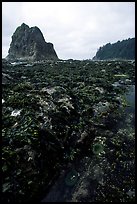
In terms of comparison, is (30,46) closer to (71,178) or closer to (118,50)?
(71,178)

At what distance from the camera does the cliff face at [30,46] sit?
260ft

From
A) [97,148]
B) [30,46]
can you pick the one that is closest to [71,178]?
[97,148]

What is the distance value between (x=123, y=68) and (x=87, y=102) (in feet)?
66.8

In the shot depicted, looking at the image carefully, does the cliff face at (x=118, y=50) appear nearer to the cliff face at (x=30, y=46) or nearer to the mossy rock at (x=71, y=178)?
the cliff face at (x=30, y=46)

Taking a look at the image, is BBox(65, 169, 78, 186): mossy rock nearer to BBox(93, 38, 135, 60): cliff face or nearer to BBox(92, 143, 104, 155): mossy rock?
BBox(92, 143, 104, 155): mossy rock

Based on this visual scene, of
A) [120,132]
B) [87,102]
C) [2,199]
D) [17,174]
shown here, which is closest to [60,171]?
[17,174]

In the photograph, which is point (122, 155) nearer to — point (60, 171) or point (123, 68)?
point (60, 171)

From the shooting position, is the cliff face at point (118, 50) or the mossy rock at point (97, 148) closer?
the mossy rock at point (97, 148)

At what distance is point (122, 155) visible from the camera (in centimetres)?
1567

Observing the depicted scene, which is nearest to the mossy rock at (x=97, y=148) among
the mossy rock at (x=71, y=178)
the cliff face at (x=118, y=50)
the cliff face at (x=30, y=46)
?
the mossy rock at (x=71, y=178)

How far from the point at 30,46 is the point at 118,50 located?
283ft

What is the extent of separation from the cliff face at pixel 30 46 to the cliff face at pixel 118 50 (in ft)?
199

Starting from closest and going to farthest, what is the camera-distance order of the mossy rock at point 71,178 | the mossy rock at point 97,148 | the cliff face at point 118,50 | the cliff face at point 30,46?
the mossy rock at point 71,178
the mossy rock at point 97,148
the cliff face at point 30,46
the cliff face at point 118,50

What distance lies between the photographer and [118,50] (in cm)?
15862
